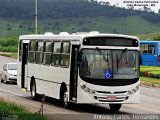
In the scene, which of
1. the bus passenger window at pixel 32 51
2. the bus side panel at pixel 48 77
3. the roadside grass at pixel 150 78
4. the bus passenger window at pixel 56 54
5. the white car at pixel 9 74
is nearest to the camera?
the bus side panel at pixel 48 77

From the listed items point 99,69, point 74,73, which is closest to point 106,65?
point 99,69

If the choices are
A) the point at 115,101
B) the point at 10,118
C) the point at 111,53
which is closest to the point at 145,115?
the point at 115,101

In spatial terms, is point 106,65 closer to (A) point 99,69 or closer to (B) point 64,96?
(A) point 99,69

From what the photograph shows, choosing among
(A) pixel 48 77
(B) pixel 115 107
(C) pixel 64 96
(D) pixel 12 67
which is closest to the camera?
(B) pixel 115 107

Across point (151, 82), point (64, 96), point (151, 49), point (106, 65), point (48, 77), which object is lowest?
point (151, 49)

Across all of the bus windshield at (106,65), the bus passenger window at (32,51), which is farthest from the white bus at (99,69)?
the bus passenger window at (32,51)

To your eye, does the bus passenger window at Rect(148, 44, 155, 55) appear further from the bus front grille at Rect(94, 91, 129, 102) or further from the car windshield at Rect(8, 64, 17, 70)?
the bus front grille at Rect(94, 91, 129, 102)

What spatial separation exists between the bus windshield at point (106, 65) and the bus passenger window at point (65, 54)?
1419mm

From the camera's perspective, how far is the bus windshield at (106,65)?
21.4 metres

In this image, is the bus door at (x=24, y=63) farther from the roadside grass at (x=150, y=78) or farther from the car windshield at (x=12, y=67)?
the roadside grass at (x=150, y=78)

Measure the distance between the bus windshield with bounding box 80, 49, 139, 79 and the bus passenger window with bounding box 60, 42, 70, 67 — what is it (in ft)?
4.66

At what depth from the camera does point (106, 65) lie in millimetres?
21469

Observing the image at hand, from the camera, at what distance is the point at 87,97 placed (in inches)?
838

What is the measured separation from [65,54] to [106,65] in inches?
92.4
